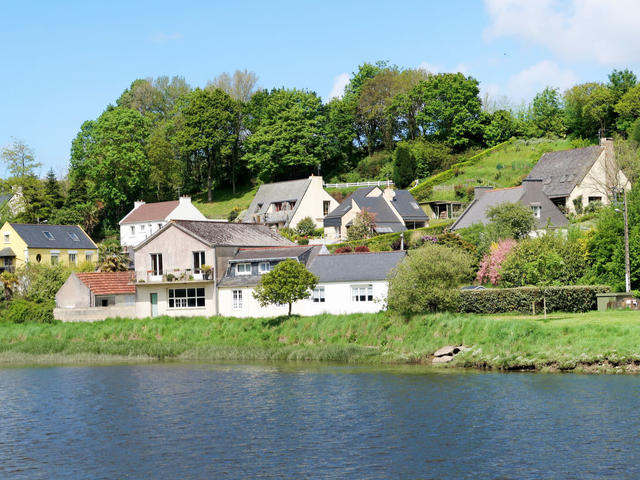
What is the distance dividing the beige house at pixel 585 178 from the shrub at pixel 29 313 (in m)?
51.3

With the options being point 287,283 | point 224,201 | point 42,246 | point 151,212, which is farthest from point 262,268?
point 224,201

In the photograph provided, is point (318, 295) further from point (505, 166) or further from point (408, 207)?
point (505, 166)

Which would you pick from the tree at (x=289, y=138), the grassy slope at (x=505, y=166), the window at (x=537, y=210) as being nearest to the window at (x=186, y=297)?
the window at (x=537, y=210)

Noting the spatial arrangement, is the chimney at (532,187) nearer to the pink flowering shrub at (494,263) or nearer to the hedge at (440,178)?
the pink flowering shrub at (494,263)

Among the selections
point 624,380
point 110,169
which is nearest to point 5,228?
point 110,169

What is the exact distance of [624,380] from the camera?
3509 centimetres

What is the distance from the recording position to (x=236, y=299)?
59656 millimetres

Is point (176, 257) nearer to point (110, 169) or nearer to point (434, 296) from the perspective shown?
point (434, 296)

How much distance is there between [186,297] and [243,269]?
18.0 feet

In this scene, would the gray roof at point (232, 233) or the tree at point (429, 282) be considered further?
the gray roof at point (232, 233)

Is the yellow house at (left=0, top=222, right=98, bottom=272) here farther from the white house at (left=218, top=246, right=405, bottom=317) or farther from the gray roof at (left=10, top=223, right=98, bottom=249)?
the white house at (left=218, top=246, right=405, bottom=317)

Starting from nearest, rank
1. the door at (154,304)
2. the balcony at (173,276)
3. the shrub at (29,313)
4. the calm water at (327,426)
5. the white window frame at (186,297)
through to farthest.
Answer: the calm water at (327,426) → the balcony at (173,276) → the white window frame at (186,297) → the door at (154,304) → the shrub at (29,313)

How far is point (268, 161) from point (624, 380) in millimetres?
82640

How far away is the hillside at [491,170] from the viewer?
97500mm
